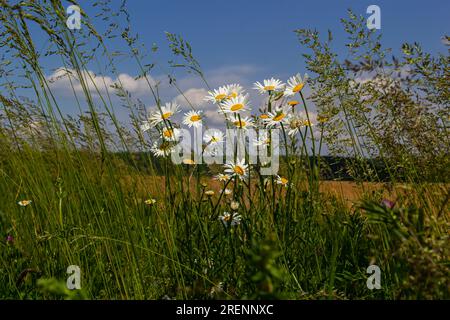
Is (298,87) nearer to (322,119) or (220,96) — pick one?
(322,119)

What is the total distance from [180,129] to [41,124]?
3.80ft

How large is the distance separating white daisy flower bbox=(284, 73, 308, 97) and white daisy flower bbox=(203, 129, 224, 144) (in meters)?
0.36

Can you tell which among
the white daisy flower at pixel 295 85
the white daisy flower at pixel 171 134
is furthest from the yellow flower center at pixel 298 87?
the white daisy flower at pixel 171 134

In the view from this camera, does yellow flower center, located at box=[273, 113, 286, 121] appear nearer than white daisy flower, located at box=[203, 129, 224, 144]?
Yes

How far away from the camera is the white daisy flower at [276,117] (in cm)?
197

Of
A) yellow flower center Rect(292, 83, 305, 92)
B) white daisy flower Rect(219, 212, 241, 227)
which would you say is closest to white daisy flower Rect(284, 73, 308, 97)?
yellow flower center Rect(292, 83, 305, 92)

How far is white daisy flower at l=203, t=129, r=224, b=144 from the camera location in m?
2.11

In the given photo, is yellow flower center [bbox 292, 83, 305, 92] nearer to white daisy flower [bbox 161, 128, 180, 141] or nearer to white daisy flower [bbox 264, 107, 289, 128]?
white daisy flower [bbox 264, 107, 289, 128]

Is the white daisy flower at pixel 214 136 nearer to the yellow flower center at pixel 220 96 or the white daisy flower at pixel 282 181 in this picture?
the yellow flower center at pixel 220 96

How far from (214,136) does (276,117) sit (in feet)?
1.11

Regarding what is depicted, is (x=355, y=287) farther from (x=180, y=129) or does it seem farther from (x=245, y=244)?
(x=180, y=129)

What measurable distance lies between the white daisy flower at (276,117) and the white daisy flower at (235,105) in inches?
4.0

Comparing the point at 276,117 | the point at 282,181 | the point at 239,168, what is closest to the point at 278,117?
the point at 276,117
